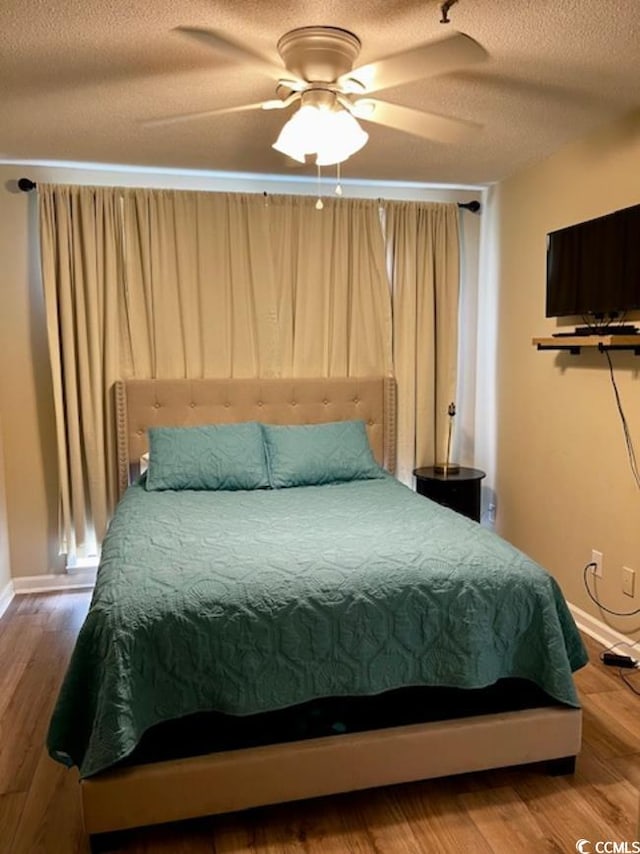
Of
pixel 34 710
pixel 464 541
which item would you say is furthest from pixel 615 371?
pixel 34 710

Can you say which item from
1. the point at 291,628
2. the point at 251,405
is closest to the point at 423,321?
the point at 251,405

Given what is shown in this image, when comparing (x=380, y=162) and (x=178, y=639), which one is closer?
(x=178, y=639)

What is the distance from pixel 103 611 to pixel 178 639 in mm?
241

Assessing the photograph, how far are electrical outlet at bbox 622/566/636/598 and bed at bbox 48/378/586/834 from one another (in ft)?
2.83

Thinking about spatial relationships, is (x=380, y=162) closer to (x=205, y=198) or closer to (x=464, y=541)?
(x=205, y=198)

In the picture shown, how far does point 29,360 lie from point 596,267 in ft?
10.0

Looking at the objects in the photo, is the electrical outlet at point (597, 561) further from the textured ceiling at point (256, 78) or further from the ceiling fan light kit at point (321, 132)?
the ceiling fan light kit at point (321, 132)

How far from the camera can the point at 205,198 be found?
3.68 m

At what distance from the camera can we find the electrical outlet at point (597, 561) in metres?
3.06

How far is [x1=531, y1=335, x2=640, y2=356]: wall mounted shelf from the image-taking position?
266 centimetres

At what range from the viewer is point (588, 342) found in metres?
2.85

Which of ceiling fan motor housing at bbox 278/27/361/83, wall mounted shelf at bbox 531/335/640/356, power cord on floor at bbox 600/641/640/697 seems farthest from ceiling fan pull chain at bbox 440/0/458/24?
power cord on floor at bbox 600/641/640/697

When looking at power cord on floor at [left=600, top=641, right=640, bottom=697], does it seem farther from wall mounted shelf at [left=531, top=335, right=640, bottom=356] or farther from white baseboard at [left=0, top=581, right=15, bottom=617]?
white baseboard at [left=0, top=581, right=15, bottom=617]

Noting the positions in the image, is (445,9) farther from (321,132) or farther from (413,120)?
(413,120)
